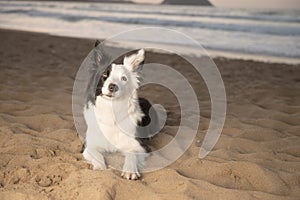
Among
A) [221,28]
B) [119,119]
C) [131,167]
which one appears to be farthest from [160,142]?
[221,28]

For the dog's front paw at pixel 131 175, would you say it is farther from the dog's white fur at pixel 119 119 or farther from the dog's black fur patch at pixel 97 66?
the dog's black fur patch at pixel 97 66

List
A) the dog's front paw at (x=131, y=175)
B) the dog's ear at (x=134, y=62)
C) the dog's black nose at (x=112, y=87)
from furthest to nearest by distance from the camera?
the dog's ear at (x=134, y=62) < the dog's black nose at (x=112, y=87) < the dog's front paw at (x=131, y=175)

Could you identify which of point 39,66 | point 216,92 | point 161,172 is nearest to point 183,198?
point 161,172

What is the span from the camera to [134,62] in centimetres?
349

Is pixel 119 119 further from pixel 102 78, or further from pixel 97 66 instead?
pixel 97 66

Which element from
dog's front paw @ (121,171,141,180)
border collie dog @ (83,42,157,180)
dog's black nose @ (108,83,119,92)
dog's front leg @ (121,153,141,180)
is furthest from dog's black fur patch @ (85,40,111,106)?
dog's front paw @ (121,171,141,180)

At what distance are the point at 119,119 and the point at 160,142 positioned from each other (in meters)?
0.68

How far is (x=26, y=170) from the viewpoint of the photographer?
124 inches

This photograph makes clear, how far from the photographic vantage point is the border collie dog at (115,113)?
11.2 feet

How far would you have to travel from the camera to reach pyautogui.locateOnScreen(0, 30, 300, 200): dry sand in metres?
2.83

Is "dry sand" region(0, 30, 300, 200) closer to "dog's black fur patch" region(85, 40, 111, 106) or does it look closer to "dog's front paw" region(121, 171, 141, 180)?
"dog's front paw" region(121, 171, 141, 180)

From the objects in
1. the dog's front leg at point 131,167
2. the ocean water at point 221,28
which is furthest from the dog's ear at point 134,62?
the ocean water at point 221,28

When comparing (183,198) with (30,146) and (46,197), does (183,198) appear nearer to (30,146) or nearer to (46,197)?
(46,197)

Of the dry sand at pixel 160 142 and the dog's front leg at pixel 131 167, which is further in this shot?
the dog's front leg at pixel 131 167
